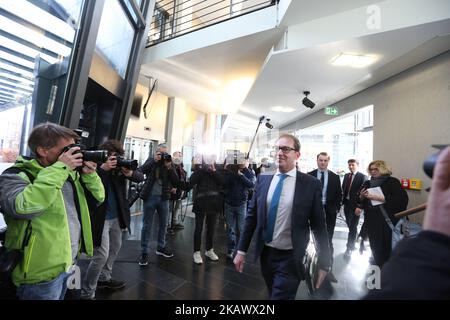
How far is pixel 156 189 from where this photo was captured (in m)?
2.76

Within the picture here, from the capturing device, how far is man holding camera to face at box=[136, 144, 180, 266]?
2686 millimetres

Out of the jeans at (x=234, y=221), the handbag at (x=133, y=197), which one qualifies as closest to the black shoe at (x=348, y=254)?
the jeans at (x=234, y=221)

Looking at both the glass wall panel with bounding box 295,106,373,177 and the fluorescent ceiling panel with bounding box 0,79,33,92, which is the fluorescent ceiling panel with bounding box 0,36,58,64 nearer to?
the fluorescent ceiling panel with bounding box 0,79,33,92

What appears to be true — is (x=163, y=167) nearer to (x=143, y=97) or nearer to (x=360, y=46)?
(x=360, y=46)

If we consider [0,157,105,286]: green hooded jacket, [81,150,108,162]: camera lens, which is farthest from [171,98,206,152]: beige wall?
[0,157,105,286]: green hooded jacket

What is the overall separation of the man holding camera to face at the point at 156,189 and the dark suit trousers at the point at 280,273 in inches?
67.9

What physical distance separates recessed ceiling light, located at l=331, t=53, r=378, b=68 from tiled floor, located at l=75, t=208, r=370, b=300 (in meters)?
2.86

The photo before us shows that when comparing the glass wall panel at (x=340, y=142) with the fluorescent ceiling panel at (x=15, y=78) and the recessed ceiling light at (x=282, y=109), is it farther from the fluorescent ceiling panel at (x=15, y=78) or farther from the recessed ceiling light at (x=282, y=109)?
the fluorescent ceiling panel at (x=15, y=78)

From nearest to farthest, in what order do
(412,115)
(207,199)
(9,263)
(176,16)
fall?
(9,263), (207,199), (412,115), (176,16)

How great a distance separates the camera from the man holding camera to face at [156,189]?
2686mm

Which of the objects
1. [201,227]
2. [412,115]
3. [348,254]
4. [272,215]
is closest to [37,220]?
[272,215]

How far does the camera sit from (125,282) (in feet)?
7.39

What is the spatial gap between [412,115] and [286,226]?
2928 mm

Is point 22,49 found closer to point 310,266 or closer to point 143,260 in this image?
point 143,260
